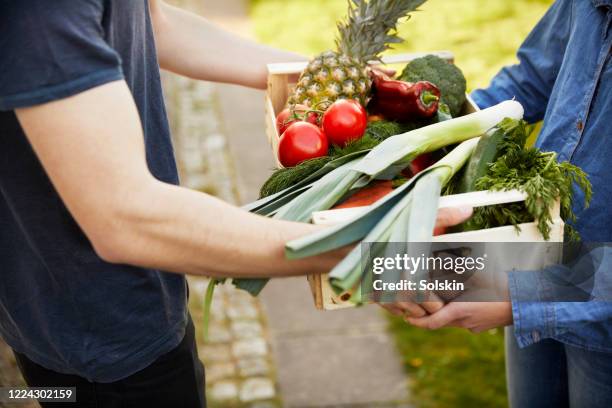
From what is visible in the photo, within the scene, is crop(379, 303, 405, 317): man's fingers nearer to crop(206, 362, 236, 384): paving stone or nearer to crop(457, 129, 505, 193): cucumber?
crop(457, 129, 505, 193): cucumber

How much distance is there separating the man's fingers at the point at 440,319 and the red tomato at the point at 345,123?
1.71ft

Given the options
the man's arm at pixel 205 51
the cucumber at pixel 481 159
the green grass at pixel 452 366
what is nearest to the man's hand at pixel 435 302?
the cucumber at pixel 481 159

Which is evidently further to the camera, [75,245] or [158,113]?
[158,113]

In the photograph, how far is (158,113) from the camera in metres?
1.79

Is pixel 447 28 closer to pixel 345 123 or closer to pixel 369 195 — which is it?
pixel 345 123

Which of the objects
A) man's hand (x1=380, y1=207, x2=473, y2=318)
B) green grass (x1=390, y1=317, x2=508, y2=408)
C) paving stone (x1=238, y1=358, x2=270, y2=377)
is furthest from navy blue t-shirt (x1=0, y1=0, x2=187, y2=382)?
green grass (x1=390, y1=317, x2=508, y2=408)

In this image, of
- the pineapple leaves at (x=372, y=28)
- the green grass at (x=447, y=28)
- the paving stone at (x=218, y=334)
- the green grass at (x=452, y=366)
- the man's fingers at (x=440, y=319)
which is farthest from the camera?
the green grass at (x=447, y=28)

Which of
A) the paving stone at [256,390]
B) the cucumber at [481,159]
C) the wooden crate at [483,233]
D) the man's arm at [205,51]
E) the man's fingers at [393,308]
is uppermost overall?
the man's arm at [205,51]

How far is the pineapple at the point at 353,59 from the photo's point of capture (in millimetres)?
2131

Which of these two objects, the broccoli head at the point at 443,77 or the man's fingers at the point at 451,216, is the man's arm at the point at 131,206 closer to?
the man's fingers at the point at 451,216

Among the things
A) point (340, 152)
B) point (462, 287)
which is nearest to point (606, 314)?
point (462, 287)

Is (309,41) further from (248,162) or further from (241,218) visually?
(241,218)

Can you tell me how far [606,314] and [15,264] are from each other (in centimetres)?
151

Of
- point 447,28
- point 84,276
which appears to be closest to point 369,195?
point 84,276
